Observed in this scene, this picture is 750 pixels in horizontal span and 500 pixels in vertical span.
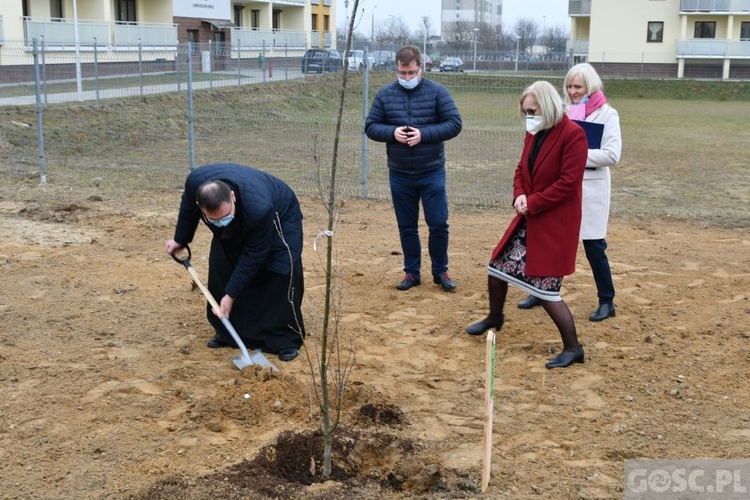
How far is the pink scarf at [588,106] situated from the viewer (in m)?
5.63

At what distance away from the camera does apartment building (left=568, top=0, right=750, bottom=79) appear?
46.5m

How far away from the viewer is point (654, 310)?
6.28 meters

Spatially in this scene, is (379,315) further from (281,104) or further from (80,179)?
(281,104)

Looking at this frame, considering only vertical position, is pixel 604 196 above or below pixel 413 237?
above

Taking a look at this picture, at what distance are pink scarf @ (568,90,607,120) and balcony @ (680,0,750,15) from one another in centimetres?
4616

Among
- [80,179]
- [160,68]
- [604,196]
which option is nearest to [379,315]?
[604,196]

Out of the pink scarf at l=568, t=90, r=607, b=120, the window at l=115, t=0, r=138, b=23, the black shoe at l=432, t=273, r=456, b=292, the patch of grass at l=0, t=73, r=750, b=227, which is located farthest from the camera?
the window at l=115, t=0, r=138, b=23

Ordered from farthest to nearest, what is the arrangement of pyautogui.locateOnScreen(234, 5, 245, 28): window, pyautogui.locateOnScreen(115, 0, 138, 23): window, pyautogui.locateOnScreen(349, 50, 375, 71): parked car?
pyautogui.locateOnScreen(234, 5, 245, 28): window < pyautogui.locateOnScreen(115, 0, 138, 23): window < pyautogui.locateOnScreen(349, 50, 375, 71): parked car

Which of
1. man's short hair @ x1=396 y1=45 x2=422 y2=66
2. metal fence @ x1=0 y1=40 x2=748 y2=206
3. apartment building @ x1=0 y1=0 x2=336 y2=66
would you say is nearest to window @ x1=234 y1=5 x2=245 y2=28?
apartment building @ x1=0 y1=0 x2=336 y2=66

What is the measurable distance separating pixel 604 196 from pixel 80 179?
29.4ft

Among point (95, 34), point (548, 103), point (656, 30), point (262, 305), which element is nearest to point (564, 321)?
point (548, 103)

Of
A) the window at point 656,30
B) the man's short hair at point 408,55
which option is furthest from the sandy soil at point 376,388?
the window at point 656,30

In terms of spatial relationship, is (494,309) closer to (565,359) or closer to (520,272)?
(520,272)

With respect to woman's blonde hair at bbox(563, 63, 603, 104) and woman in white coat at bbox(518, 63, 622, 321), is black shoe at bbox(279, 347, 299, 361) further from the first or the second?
woman's blonde hair at bbox(563, 63, 603, 104)
